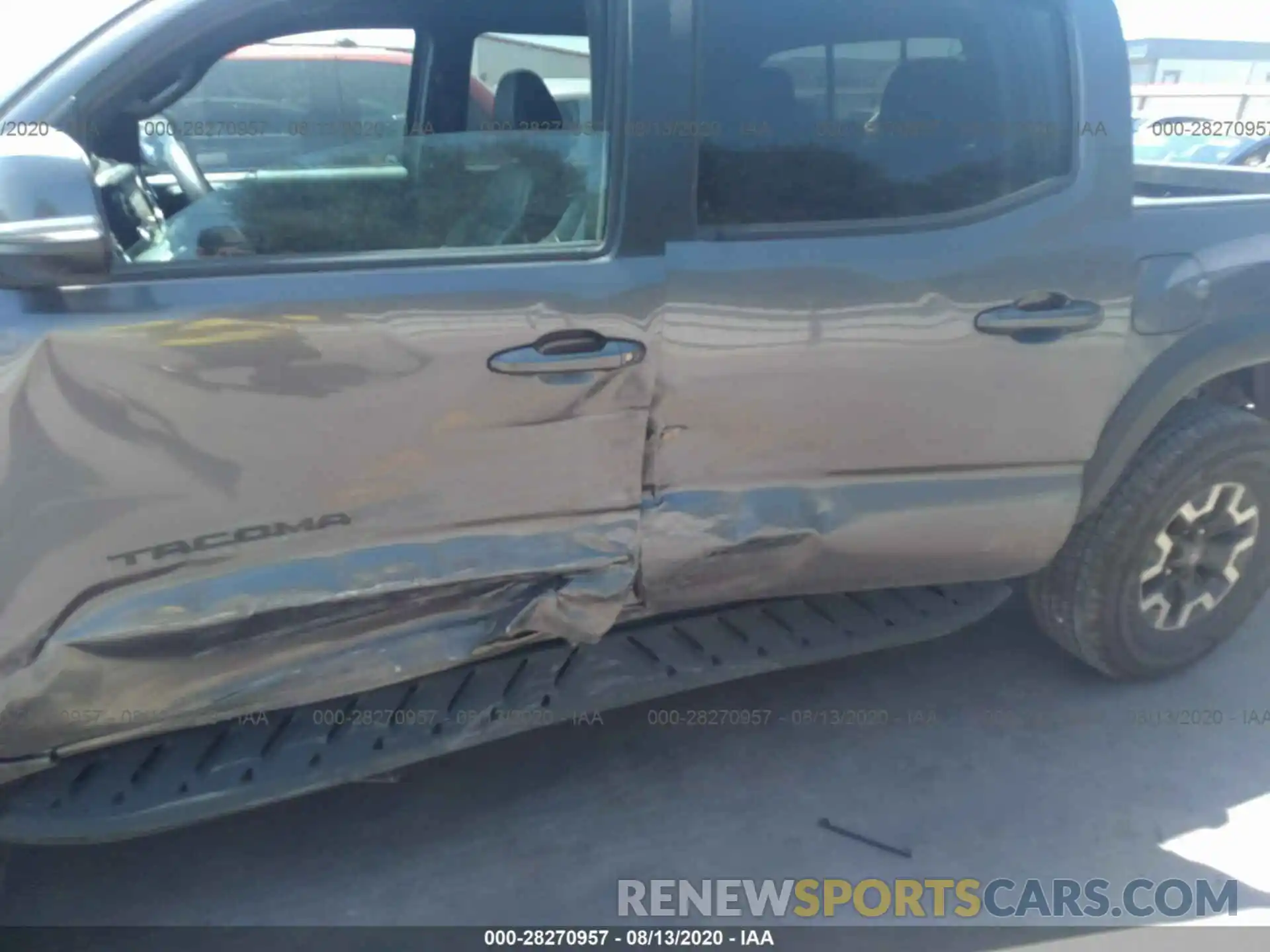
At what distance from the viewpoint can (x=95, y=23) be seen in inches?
74.6

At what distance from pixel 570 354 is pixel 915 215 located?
88cm

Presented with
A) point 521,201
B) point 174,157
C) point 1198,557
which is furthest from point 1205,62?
point 174,157

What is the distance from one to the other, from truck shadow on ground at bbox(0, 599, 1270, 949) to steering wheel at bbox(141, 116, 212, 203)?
4.89 ft

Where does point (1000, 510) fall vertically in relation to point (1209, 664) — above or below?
above

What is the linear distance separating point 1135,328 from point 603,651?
1.50m

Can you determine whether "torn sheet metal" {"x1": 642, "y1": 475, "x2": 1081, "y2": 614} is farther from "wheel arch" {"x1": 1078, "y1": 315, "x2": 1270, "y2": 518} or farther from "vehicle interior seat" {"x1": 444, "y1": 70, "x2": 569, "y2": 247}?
"vehicle interior seat" {"x1": 444, "y1": 70, "x2": 569, "y2": 247}

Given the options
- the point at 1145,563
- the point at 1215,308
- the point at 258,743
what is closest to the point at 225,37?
the point at 258,743

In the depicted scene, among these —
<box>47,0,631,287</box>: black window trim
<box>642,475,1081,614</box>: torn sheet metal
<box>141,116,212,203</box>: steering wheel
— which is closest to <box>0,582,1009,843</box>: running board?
<box>642,475,1081,614</box>: torn sheet metal

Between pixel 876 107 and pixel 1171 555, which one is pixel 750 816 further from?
pixel 876 107

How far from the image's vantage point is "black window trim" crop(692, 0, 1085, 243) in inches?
86.9

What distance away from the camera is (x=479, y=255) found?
2.09 meters

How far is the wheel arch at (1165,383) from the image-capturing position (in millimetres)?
2686

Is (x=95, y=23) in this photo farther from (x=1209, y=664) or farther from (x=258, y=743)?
(x=1209, y=664)

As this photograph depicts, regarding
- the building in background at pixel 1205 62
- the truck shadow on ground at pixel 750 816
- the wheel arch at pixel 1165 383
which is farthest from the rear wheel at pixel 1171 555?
the building in background at pixel 1205 62
